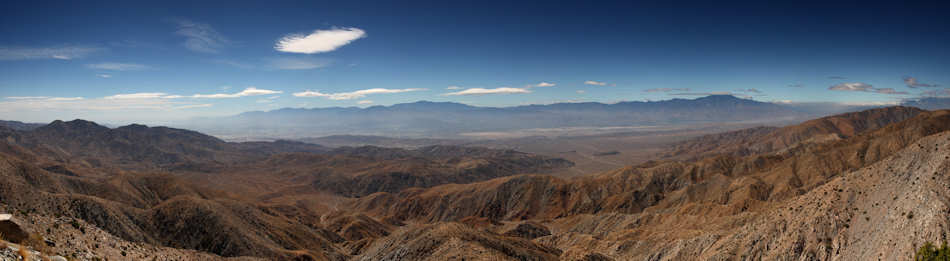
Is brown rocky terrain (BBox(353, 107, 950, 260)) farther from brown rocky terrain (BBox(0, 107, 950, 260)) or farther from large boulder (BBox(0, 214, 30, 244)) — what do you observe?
large boulder (BBox(0, 214, 30, 244))

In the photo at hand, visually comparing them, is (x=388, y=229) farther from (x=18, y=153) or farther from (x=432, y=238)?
(x=18, y=153)

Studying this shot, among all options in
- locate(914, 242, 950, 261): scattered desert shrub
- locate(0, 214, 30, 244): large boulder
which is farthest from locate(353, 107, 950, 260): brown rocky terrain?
locate(0, 214, 30, 244): large boulder

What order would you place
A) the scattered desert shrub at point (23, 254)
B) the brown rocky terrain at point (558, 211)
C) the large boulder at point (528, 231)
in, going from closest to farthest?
the scattered desert shrub at point (23, 254) → the brown rocky terrain at point (558, 211) → the large boulder at point (528, 231)

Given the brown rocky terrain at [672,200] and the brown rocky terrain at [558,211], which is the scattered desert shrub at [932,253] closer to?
the brown rocky terrain at [558,211]

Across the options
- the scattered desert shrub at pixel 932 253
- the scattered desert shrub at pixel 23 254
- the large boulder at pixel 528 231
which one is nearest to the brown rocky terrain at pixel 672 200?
the scattered desert shrub at pixel 932 253

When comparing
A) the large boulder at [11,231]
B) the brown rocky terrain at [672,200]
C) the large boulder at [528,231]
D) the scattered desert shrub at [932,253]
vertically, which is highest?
the large boulder at [11,231]

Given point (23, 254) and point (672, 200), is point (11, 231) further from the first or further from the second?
point (672, 200)

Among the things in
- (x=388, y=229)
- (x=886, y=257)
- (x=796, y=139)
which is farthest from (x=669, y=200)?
(x=796, y=139)

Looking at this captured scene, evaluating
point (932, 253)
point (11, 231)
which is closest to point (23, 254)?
point (11, 231)
